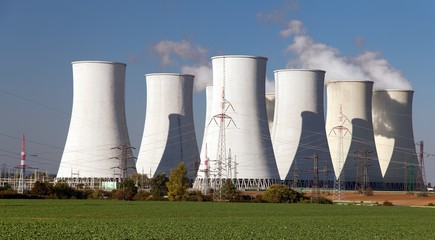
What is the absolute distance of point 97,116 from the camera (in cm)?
5303

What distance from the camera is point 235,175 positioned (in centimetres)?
5656

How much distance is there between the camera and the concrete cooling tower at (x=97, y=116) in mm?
52906

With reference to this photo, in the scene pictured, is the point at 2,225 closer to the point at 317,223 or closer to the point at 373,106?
the point at 317,223

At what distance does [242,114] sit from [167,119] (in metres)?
7.77

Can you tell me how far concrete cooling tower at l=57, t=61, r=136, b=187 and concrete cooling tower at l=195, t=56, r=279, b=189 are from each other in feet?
17.7

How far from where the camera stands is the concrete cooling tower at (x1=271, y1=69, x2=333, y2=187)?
55844 mm

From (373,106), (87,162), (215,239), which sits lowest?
(215,239)

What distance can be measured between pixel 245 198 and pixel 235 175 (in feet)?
20.2

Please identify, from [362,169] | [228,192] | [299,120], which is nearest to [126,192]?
[228,192]

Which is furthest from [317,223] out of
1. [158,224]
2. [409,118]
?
[409,118]

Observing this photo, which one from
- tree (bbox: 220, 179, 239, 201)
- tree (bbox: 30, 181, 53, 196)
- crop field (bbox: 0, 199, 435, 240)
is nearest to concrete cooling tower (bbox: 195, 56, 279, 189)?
tree (bbox: 220, 179, 239, 201)

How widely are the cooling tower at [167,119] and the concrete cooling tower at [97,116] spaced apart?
4027 mm

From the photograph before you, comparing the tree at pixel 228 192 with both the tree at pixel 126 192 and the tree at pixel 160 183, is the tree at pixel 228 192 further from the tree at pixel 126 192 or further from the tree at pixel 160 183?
the tree at pixel 160 183

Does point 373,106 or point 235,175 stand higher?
point 373,106
